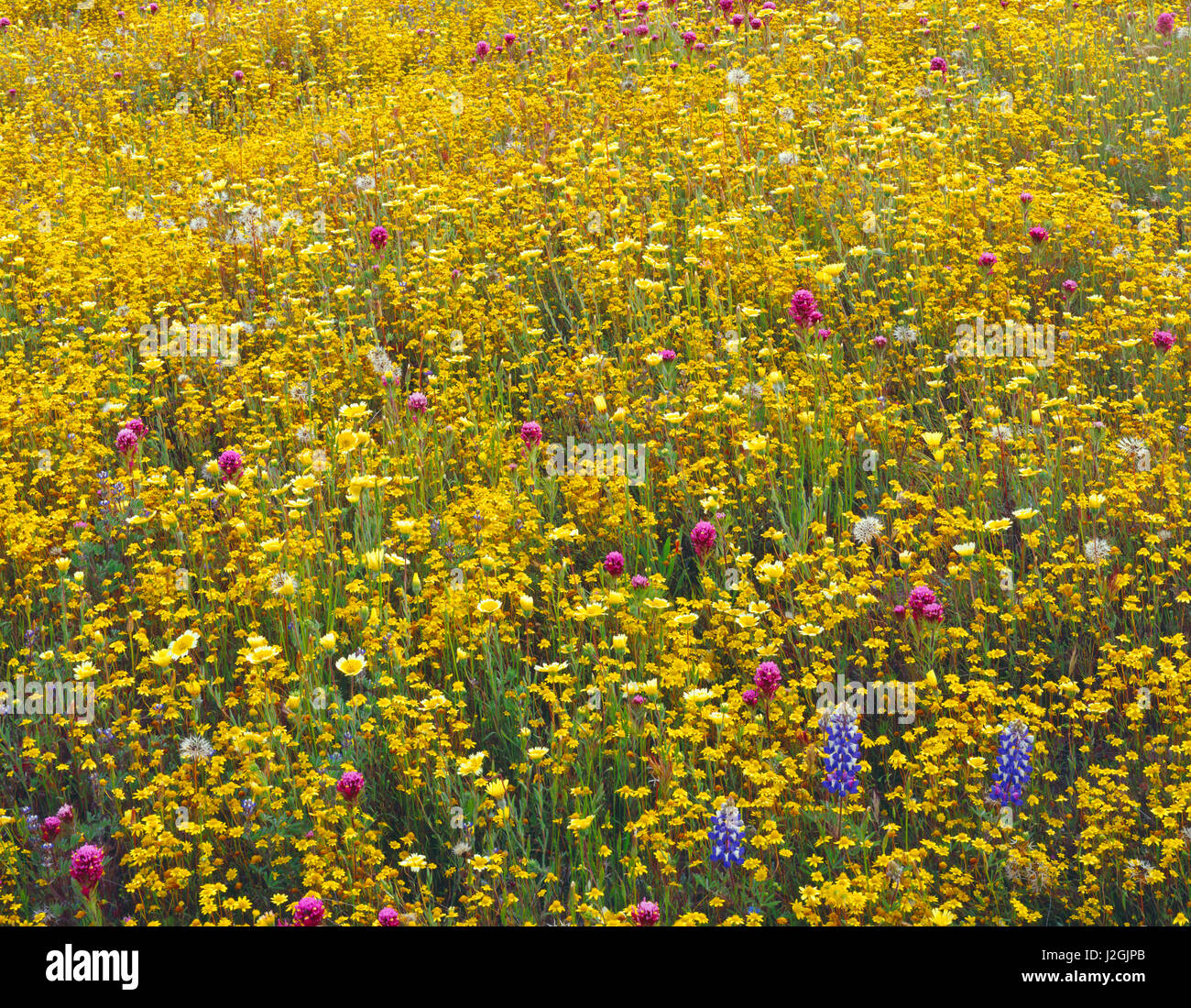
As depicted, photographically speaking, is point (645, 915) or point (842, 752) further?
point (842, 752)

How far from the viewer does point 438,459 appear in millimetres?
4684

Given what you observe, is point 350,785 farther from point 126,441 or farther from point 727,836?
point 126,441

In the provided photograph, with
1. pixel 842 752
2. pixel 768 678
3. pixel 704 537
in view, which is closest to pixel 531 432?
pixel 704 537

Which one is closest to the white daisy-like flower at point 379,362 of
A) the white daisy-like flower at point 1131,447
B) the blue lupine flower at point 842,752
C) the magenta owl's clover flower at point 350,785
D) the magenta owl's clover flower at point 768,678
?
the magenta owl's clover flower at point 350,785

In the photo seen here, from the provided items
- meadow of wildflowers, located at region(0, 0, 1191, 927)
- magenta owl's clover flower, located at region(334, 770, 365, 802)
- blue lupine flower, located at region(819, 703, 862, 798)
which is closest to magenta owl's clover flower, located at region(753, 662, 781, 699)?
meadow of wildflowers, located at region(0, 0, 1191, 927)

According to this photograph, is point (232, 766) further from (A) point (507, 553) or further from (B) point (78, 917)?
(A) point (507, 553)

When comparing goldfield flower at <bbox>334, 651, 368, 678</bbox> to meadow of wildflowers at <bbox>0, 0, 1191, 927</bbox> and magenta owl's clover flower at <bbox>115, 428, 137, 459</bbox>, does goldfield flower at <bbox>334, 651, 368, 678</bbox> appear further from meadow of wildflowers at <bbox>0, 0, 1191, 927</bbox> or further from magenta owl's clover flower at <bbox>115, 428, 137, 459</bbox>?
magenta owl's clover flower at <bbox>115, 428, 137, 459</bbox>

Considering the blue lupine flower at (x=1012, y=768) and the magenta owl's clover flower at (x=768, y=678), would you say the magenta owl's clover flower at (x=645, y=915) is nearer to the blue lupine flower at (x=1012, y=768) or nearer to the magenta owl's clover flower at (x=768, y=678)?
the magenta owl's clover flower at (x=768, y=678)

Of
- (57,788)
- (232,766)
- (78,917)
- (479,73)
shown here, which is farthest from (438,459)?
(479,73)

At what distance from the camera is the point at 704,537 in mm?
3883

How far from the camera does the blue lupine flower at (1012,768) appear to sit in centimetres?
300

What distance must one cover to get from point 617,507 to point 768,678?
125 centimetres

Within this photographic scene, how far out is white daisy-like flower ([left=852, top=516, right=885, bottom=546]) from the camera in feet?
13.1

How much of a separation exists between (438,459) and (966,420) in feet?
8.09
